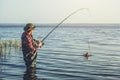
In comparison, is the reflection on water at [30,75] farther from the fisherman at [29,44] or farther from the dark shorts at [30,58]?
the fisherman at [29,44]

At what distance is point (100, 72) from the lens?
17.9 meters

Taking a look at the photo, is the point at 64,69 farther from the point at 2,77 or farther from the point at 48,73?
the point at 2,77

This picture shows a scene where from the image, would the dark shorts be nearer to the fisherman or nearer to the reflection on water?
the fisherman

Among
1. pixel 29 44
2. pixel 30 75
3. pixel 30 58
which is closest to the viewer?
pixel 29 44

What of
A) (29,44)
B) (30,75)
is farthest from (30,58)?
(30,75)

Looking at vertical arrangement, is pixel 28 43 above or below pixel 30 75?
above

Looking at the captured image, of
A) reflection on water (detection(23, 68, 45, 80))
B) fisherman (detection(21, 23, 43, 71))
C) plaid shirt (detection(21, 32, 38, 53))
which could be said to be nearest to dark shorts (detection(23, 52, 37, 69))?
fisherman (detection(21, 23, 43, 71))

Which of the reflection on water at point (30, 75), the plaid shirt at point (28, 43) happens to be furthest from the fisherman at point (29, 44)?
the reflection on water at point (30, 75)

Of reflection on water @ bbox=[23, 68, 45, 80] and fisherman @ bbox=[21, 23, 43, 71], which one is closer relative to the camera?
fisherman @ bbox=[21, 23, 43, 71]

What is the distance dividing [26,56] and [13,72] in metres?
3.44

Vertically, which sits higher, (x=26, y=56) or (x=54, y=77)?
(x=26, y=56)

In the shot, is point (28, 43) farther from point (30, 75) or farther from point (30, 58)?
point (30, 75)

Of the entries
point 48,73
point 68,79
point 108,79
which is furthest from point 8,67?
point 108,79

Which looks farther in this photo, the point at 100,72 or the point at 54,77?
the point at 100,72
